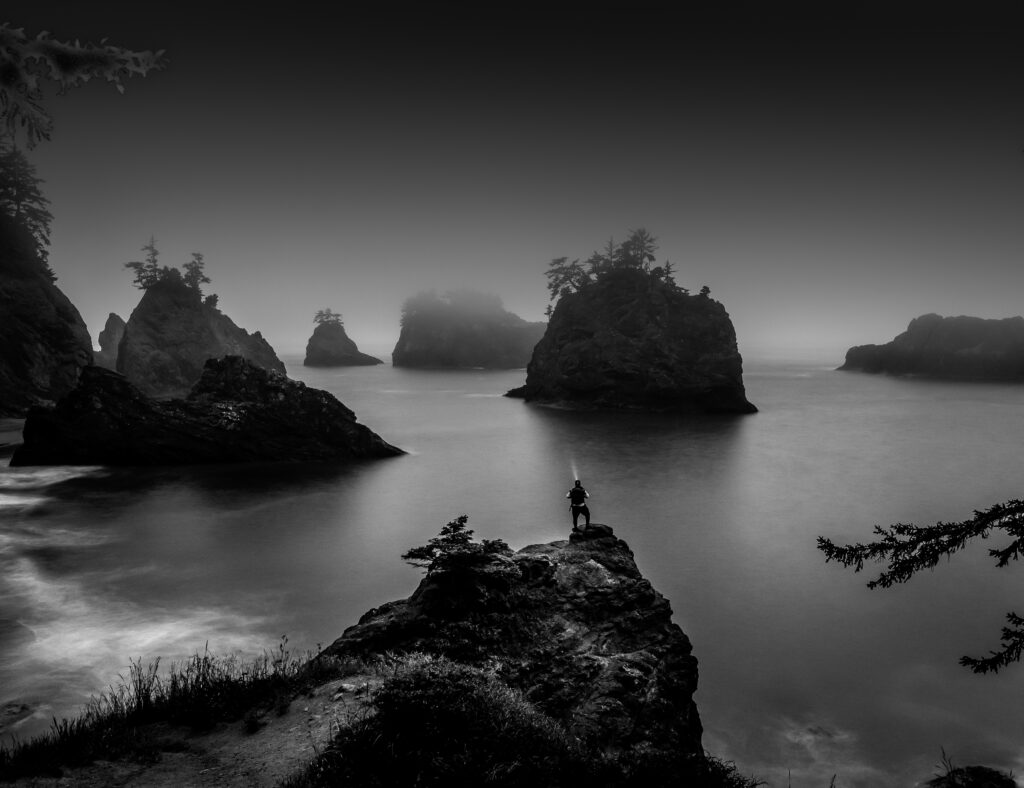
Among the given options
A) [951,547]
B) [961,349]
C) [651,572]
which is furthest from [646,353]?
[961,349]

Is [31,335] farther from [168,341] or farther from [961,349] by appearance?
[961,349]

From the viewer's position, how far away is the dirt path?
6.17 metres

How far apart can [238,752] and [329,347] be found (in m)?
158

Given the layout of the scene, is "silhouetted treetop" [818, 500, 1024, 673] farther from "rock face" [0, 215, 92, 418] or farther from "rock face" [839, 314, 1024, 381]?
"rock face" [839, 314, 1024, 381]

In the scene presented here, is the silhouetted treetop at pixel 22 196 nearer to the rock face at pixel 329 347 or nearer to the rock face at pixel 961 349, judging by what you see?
the rock face at pixel 329 347

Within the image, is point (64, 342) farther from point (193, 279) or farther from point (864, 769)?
point (864, 769)

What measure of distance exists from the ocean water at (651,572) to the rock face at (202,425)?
5.52 ft

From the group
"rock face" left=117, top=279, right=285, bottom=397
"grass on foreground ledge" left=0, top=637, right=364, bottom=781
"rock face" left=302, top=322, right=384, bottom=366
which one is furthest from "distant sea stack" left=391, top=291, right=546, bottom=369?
"grass on foreground ledge" left=0, top=637, right=364, bottom=781

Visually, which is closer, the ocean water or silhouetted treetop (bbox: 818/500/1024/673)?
silhouetted treetop (bbox: 818/500/1024/673)

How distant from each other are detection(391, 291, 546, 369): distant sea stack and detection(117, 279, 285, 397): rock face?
75.2 meters

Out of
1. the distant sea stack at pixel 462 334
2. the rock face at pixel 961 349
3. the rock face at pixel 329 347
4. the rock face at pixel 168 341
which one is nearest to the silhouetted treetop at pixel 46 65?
the rock face at pixel 168 341

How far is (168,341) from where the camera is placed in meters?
68.8

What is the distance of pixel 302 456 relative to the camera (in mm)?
34500

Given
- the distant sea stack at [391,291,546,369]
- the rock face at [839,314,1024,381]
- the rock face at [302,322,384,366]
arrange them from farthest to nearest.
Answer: the rock face at [302,322,384,366] < the distant sea stack at [391,291,546,369] < the rock face at [839,314,1024,381]
